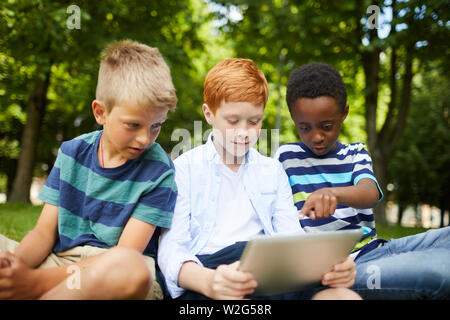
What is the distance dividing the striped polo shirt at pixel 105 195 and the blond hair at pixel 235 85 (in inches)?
18.2

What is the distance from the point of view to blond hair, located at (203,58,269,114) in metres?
2.27

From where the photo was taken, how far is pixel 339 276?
1855mm

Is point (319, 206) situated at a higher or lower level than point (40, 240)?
higher

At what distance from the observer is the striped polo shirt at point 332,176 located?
2613mm

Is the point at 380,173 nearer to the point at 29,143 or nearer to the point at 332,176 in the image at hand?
the point at 332,176

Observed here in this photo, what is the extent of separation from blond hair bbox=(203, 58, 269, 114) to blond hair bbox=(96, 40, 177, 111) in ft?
0.96

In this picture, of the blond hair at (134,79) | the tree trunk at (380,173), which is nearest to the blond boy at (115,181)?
the blond hair at (134,79)

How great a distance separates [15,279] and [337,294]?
1.35 metres

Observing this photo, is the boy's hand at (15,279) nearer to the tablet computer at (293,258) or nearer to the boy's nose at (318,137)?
the tablet computer at (293,258)

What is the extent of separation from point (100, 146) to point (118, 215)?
407mm

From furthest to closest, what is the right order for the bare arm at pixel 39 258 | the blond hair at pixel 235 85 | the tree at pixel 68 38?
the tree at pixel 68 38, the blond hair at pixel 235 85, the bare arm at pixel 39 258

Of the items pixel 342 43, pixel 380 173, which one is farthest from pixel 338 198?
pixel 342 43
